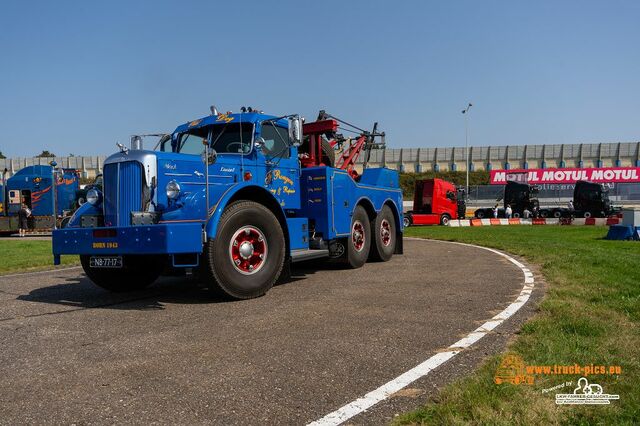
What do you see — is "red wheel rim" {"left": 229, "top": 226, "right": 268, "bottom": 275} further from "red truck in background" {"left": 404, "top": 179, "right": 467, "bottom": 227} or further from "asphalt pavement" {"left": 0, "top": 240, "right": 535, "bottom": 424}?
"red truck in background" {"left": 404, "top": 179, "right": 467, "bottom": 227}

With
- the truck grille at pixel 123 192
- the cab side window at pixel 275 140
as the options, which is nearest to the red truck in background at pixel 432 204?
the cab side window at pixel 275 140

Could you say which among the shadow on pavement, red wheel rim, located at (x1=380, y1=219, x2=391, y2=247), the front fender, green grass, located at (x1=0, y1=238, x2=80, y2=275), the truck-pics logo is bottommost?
green grass, located at (x1=0, y1=238, x2=80, y2=275)

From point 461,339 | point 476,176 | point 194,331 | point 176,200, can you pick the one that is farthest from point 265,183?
point 476,176

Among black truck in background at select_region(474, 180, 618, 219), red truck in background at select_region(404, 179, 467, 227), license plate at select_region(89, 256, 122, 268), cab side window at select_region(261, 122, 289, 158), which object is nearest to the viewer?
license plate at select_region(89, 256, 122, 268)

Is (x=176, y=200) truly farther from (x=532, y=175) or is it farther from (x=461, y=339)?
(x=532, y=175)

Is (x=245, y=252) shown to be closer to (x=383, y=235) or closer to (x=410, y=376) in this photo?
(x=410, y=376)

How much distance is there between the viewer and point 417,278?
8.31m

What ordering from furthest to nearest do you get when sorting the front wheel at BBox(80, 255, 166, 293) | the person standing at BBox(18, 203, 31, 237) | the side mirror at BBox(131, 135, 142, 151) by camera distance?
the person standing at BBox(18, 203, 31, 237)
the side mirror at BBox(131, 135, 142, 151)
the front wheel at BBox(80, 255, 166, 293)

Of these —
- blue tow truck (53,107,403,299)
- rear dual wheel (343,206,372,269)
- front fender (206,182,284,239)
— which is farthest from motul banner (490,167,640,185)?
front fender (206,182,284,239)

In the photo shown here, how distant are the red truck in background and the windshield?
2401 cm

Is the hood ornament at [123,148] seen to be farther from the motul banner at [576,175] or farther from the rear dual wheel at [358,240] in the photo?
the motul banner at [576,175]

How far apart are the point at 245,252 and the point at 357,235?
399cm

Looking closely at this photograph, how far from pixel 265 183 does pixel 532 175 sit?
52.2 m

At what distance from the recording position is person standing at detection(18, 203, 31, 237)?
Result: 2592 centimetres
